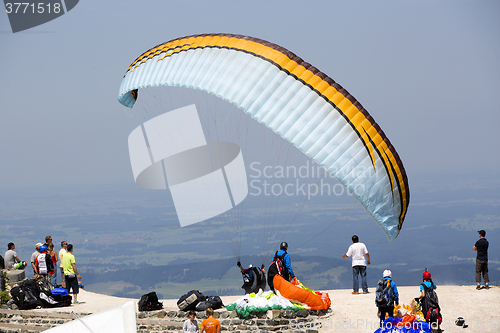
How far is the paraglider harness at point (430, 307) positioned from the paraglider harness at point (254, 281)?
3498 mm

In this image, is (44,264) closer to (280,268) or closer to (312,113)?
(280,268)

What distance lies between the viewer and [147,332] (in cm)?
1107

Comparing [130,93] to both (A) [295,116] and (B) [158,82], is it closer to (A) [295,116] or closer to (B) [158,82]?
(B) [158,82]

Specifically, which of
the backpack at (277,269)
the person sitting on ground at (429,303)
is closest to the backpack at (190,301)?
the backpack at (277,269)

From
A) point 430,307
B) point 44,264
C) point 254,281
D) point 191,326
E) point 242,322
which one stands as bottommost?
point 242,322

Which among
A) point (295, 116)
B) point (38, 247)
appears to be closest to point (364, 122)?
point (295, 116)

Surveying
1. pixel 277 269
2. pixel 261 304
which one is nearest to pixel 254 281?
pixel 277 269

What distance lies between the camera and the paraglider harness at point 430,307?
960 centimetres

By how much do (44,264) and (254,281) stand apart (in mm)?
5733

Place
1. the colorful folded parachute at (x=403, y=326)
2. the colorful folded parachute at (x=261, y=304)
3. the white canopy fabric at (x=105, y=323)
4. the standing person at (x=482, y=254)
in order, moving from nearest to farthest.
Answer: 1. the white canopy fabric at (x=105, y=323)
2. the colorful folded parachute at (x=403, y=326)
3. the colorful folded parachute at (x=261, y=304)
4. the standing person at (x=482, y=254)

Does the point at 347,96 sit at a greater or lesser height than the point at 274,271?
greater

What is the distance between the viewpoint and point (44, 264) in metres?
13.7

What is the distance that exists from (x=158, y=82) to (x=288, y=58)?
112 inches

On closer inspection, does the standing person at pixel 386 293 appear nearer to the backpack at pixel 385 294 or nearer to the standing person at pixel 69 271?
the backpack at pixel 385 294
